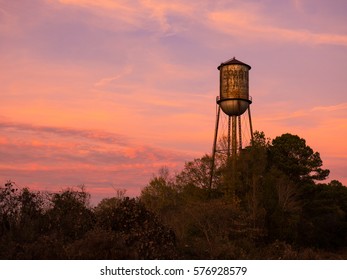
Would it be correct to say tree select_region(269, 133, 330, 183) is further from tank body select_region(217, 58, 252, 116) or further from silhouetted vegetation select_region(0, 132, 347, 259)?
tank body select_region(217, 58, 252, 116)

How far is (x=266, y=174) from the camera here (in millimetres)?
44406

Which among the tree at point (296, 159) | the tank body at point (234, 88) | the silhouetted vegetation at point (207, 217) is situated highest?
the tank body at point (234, 88)

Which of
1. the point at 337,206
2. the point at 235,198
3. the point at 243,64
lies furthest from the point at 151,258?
the point at 337,206

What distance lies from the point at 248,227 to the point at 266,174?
32.4 feet

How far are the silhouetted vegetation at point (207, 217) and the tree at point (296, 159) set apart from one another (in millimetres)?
103

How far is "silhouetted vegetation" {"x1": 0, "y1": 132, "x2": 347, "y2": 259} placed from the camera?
16.6m

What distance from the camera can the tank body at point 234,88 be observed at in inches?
1828

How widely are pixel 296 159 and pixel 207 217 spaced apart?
1990 centimetres

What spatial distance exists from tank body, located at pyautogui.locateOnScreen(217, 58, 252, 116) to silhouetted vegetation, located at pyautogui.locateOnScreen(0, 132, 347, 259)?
13.6 feet

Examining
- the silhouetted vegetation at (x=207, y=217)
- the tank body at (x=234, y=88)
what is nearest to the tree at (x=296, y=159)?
the silhouetted vegetation at (x=207, y=217)

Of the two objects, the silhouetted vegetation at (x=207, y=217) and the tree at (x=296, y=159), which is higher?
the tree at (x=296, y=159)

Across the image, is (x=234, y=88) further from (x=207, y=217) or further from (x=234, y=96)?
(x=207, y=217)

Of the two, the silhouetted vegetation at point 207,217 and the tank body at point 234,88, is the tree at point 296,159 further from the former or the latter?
the tank body at point 234,88

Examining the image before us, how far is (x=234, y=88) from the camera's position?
4666 cm
